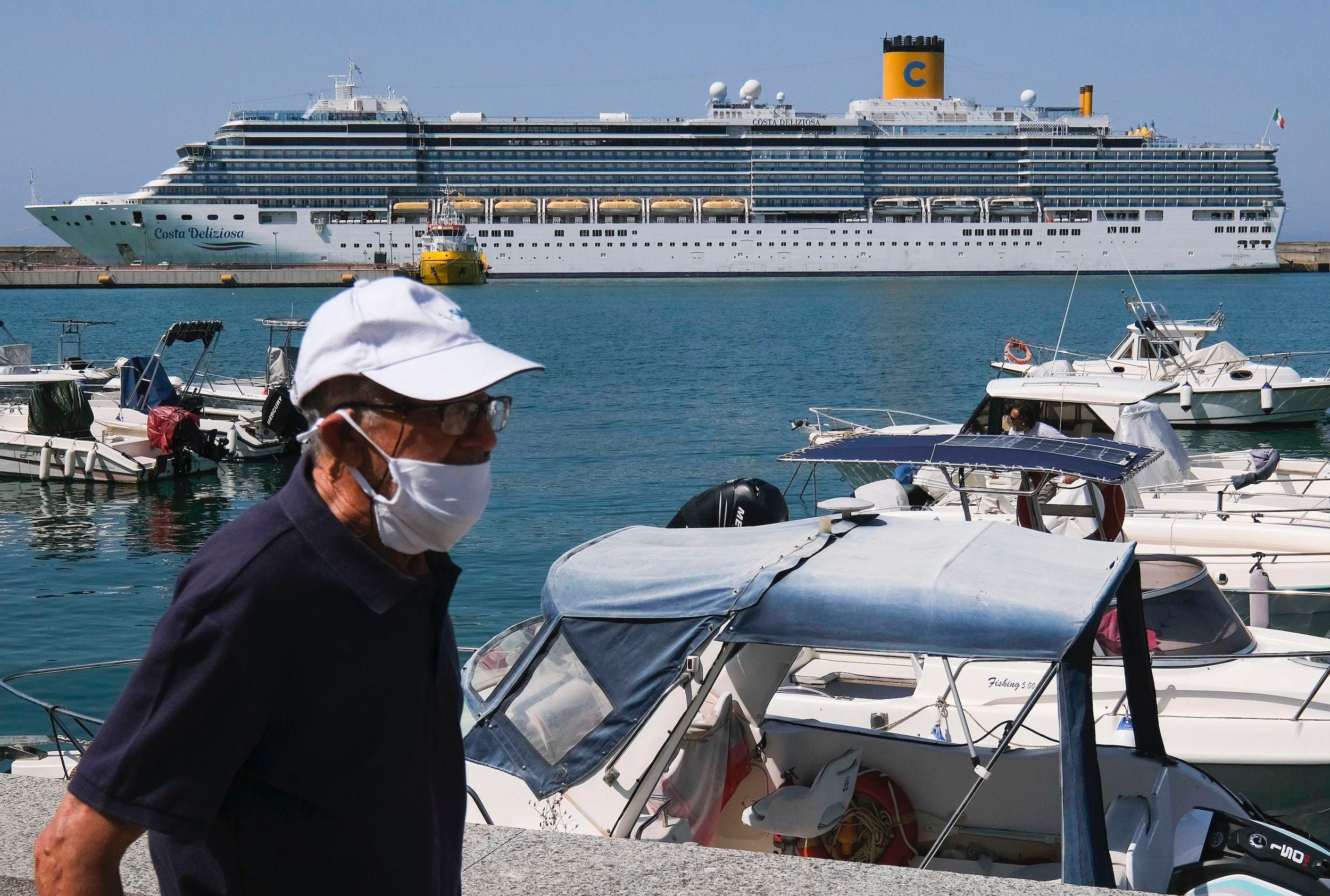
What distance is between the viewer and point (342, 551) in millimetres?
1637

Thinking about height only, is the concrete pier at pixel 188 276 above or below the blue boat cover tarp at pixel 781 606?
above

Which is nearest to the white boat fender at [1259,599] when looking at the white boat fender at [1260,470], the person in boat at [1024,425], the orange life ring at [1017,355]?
the white boat fender at [1260,470]

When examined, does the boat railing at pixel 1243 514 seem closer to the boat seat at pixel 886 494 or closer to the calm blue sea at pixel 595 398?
→ the boat seat at pixel 886 494

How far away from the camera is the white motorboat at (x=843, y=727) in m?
3.56

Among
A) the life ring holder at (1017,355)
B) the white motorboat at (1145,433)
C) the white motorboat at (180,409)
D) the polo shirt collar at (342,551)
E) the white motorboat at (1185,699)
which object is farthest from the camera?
the life ring holder at (1017,355)

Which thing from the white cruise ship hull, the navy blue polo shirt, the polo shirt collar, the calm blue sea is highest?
the white cruise ship hull

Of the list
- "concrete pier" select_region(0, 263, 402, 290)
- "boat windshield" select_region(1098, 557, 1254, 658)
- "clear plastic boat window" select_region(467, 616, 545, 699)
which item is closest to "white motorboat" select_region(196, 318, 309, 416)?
"clear plastic boat window" select_region(467, 616, 545, 699)

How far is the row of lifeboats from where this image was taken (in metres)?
79.6

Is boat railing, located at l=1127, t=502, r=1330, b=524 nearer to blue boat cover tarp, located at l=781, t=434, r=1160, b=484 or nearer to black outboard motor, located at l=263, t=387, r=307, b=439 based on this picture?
blue boat cover tarp, located at l=781, t=434, r=1160, b=484

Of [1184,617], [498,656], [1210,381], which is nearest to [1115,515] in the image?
[1184,617]

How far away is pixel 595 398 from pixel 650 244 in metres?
50.0

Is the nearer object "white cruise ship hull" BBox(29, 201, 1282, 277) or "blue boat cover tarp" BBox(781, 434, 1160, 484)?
"blue boat cover tarp" BBox(781, 434, 1160, 484)

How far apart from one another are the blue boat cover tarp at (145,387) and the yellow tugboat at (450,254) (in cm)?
5287

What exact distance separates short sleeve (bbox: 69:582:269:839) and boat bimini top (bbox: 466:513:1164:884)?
231 cm
